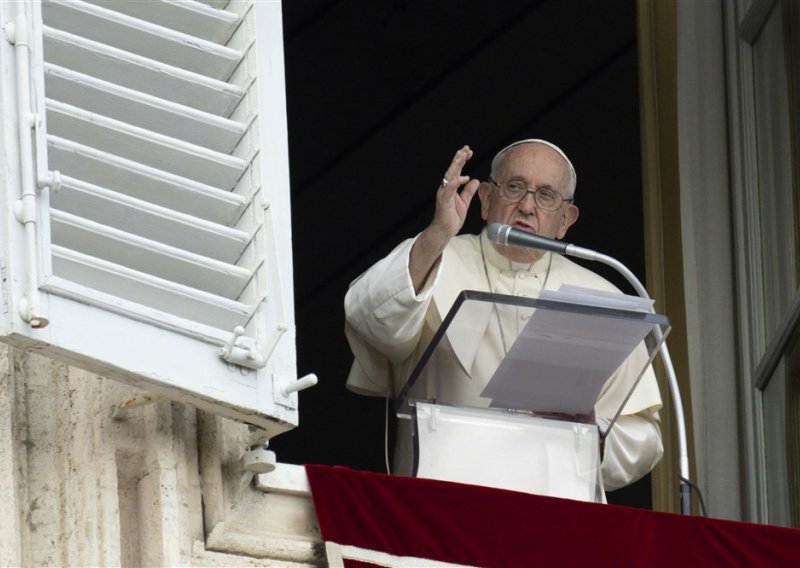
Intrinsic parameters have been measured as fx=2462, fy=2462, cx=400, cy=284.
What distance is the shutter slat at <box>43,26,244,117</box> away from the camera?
466 centimetres

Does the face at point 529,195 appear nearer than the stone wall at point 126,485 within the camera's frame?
No

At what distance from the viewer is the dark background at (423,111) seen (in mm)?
8148

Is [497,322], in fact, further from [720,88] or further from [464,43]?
[464,43]

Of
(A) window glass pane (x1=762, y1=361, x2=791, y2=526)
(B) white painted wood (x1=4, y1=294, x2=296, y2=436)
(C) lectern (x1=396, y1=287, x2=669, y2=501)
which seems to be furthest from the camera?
(A) window glass pane (x1=762, y1=361, x2=791, y2=526)

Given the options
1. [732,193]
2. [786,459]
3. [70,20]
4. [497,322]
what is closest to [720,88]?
[732,193]

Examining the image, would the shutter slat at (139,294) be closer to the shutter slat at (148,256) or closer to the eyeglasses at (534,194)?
the shutter slat at (148,256)

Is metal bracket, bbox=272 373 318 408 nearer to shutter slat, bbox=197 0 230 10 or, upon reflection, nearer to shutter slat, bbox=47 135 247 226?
shutter slat, bbox=47 135 247 226

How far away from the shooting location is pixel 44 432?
4449mm

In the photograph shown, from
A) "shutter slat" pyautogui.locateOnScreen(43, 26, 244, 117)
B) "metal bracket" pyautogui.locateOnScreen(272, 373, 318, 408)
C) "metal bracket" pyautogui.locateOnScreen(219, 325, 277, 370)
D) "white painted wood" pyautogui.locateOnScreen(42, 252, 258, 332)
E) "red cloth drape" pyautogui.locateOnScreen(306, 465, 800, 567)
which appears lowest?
"red cloth drape" pyautogui.locateOnScreen(306, 465, 800, 567)

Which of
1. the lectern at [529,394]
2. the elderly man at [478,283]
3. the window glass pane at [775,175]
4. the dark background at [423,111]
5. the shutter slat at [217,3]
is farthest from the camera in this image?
the dark background at [423,111]

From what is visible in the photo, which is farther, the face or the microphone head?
the face

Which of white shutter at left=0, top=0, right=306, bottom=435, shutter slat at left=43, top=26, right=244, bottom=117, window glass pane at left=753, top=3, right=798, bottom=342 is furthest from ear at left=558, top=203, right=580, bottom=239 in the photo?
shutter slat at left=43, top=26, right=244, bottom=117

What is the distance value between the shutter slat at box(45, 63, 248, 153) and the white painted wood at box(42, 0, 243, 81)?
0.49ft

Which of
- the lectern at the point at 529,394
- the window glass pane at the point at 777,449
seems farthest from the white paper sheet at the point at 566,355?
the window glass pane at the point at 777,449
